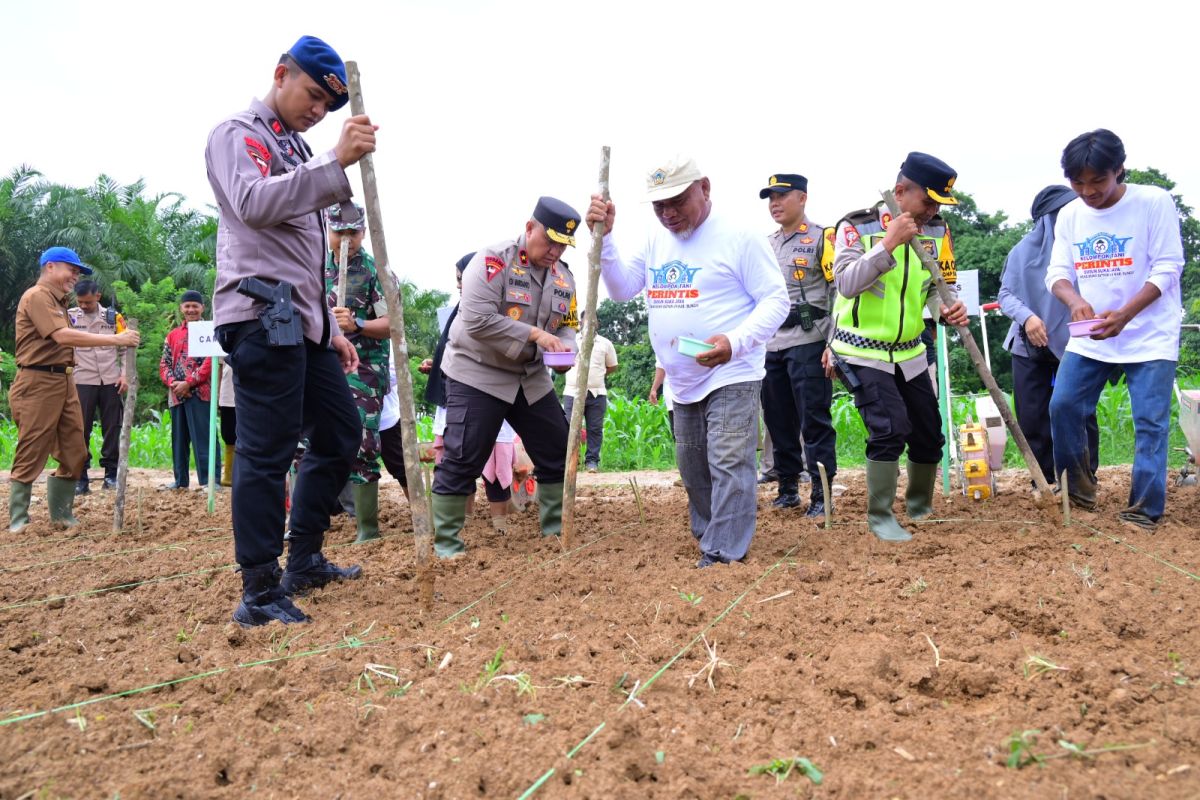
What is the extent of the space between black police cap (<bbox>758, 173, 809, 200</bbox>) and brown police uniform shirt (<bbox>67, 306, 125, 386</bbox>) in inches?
244

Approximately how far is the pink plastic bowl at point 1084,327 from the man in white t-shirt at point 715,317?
154 centimetres

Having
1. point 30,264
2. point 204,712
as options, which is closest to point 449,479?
point 204,712

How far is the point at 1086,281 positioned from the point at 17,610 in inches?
204

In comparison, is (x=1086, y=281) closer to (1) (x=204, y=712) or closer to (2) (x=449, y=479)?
(2) (x=449, y=479)

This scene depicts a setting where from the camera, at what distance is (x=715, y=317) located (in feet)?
13.6

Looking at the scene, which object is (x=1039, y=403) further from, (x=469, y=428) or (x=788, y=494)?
(x=469, y=428)

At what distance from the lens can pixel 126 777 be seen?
2172 mm

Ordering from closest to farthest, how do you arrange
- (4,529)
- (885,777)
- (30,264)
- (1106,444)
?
(885,777) < (4,529) < (1106,444) < (30,264)

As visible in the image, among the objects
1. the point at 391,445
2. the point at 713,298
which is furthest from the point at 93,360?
the point at 713,298

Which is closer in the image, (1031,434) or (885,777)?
(885,777)

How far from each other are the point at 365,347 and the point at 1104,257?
12.7 ft

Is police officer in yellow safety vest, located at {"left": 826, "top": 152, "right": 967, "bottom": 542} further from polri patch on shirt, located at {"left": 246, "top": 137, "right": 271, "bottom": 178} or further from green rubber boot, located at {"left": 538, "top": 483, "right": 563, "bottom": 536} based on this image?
polri patch on shirt, located at {"left": 246, "top": 137, "right": 271, "bottom": 178}

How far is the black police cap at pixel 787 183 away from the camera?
5969 millimetres

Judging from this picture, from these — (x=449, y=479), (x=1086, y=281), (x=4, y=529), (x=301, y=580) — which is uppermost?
(x=1086, y=281)
